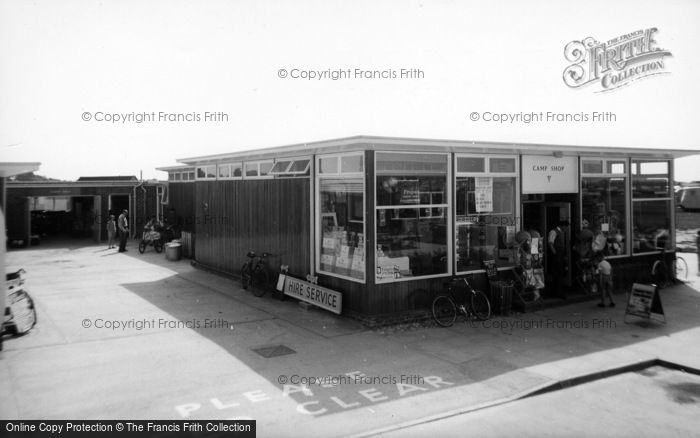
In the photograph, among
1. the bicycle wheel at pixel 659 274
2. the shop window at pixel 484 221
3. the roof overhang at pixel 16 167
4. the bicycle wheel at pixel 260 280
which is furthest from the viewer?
the bicycle wheel at pixel 659 274

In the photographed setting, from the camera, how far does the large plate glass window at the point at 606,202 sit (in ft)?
45.4

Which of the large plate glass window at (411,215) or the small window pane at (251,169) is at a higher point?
the small window pane at (251,169)

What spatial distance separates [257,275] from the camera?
13914 millimetres

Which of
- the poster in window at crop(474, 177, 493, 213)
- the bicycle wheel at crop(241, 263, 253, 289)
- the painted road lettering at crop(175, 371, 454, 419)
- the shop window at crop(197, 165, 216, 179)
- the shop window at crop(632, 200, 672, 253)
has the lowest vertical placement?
the painted road lettering at crop(175, 371, 454, 419)

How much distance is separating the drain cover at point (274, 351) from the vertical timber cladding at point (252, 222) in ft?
11.1

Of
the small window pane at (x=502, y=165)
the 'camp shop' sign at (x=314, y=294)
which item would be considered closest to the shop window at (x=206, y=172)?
the 'camp shop' sign at (x=314, y=294)

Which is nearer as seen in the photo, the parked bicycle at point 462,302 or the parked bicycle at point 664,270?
the parked bicycle at point 462,302

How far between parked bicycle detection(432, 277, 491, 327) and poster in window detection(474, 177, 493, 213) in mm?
1683

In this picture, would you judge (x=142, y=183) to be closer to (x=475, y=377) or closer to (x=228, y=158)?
(x=228, y=158)

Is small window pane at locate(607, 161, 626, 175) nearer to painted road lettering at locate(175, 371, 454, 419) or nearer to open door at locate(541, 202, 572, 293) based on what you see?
open door at locate(541, 202, 572, 293)

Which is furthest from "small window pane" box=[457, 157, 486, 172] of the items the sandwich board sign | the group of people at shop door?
the sandwich board sign

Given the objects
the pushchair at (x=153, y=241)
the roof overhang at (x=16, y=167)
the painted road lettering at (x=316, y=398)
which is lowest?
the painted road lettering at (x=316, y=398)

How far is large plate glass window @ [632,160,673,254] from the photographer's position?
1501cm

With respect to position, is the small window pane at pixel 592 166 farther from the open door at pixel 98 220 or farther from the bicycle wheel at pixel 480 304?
the open door at pixel 98 220
